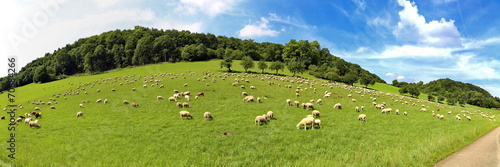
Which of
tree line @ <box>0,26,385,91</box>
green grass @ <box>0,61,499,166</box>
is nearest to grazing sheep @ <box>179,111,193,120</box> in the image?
green grass @ <box>0,61,499,166</box>

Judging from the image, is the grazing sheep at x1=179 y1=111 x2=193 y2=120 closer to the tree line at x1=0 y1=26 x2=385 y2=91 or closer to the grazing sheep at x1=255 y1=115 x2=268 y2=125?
the grazing sheep at x1=255 y1=115 x2=268 y2=125

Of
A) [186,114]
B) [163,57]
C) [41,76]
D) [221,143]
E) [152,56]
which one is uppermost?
[152,56]

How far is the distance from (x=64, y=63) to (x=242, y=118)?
151 meters

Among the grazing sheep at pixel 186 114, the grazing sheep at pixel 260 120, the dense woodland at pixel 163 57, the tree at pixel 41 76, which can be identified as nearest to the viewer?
the grazing sheep at pixel 260 120

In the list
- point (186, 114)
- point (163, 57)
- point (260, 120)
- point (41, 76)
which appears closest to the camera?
point (260, 120)

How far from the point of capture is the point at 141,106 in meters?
29.7

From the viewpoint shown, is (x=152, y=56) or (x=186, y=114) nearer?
(x=186, y=114)

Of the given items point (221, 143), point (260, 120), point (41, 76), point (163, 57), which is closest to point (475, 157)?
point (260, 120)

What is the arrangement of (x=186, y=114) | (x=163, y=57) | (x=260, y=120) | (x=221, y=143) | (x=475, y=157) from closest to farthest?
(x=475, y=157) → (x=221, y=143) → (x=260, y=120) → (x=186, y=114) → (x=163, y=57)

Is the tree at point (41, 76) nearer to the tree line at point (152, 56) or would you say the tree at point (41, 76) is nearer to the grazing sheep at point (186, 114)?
the tree line at point (152, 56)

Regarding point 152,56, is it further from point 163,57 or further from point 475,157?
point 475,157

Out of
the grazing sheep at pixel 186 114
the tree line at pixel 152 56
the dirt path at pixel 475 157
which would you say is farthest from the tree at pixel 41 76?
the dirt path at pixel 475 157

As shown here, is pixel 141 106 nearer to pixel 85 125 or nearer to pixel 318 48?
pixel 85 125

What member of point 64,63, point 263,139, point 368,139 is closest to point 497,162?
point 368,139
